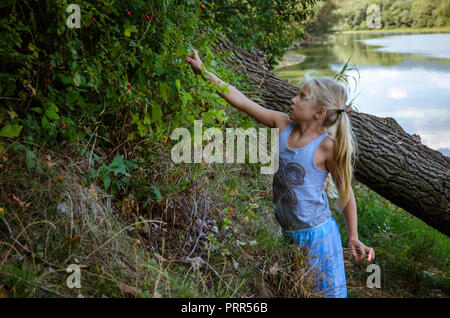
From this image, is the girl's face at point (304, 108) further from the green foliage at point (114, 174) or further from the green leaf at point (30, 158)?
the green leaf at point (30, 158)

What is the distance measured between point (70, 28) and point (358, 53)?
17.2m

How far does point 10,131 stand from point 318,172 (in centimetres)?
Answer: 187

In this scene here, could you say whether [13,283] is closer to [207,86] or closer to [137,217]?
[137,217]

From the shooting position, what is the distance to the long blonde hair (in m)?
2.70

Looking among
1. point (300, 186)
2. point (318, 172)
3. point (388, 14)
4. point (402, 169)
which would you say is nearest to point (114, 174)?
point (300, 186)

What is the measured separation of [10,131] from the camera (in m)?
2.29

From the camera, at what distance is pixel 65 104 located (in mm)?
2518

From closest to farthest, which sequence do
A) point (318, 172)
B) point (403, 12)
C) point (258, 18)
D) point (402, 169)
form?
point (318, 172) → point (402, 169) → point (258, 18) → point (403, 12)

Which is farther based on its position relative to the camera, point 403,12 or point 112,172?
point 403,12

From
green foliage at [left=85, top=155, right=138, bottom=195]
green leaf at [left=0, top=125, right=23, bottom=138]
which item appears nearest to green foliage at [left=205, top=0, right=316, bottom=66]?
green foliage at [left=85, top=155, right=138, bottom=195]

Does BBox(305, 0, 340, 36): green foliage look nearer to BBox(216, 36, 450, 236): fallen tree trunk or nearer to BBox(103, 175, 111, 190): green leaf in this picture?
BBox(216, 36, 450, 236): fallen tree trunk

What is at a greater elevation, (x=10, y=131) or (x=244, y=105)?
(x=244, y=105)

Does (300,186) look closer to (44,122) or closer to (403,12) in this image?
(44,122)

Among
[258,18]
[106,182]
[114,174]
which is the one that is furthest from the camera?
[258,18]
